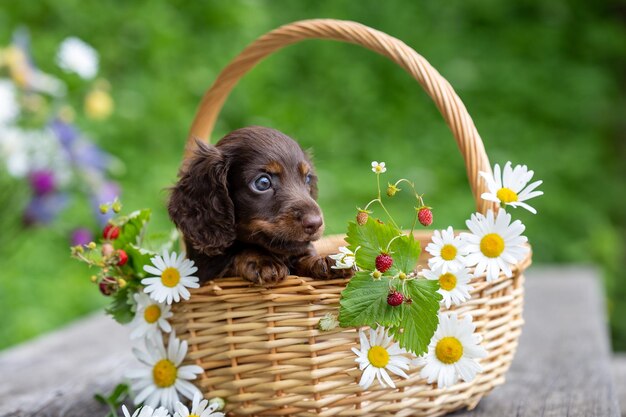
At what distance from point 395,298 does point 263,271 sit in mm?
246

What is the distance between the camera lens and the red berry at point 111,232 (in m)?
1.74

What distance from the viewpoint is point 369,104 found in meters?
6.12

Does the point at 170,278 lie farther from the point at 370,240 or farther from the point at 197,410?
the point at 370,240

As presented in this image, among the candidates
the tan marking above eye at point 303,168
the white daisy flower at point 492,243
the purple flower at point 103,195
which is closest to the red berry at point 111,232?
the tan marking above eye at point 303,168

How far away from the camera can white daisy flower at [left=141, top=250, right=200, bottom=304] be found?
1.53 metres

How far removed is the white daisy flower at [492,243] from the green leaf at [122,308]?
73cm

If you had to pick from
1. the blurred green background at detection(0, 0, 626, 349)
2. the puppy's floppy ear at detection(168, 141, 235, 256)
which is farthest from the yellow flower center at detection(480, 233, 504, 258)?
the blurred green background at detection(0, 0, 626, 349)

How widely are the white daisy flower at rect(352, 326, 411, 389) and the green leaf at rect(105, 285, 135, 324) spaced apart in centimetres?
53

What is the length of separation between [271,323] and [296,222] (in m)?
0.19

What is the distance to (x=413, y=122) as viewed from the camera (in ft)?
20.5

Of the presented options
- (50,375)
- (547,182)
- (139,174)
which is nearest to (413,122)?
(547,182)

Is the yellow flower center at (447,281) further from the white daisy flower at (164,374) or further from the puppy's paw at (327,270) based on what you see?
the white daisy flower at (164,374)

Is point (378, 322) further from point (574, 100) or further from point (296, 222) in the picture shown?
point (574, 100)

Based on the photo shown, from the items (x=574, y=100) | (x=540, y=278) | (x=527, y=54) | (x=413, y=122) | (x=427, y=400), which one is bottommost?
(x=427, y=400)
